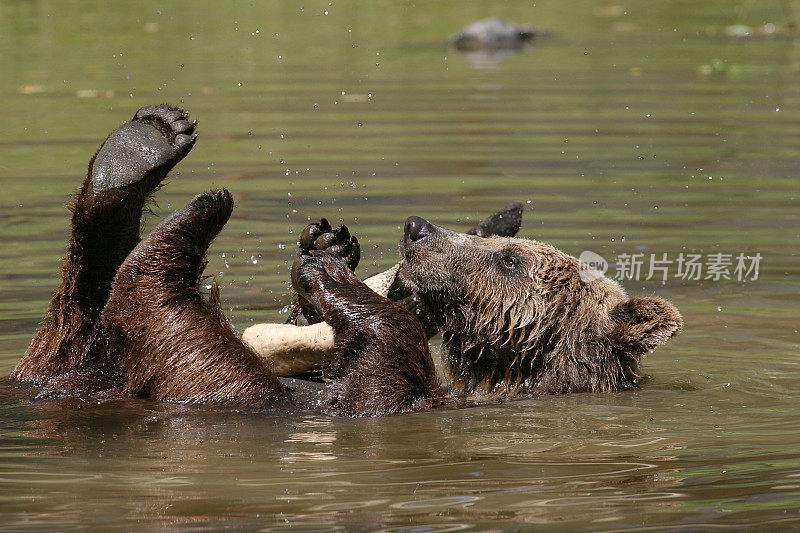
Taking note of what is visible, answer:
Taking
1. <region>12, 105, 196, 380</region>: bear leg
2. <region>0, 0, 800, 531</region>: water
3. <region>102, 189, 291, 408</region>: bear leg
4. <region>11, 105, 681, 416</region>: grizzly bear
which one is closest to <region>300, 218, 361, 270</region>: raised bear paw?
<region>11, 105, 681, 416</region>: grizzly bear

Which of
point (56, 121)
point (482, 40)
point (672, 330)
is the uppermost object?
point (482, 40)

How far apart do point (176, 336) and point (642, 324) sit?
2.34 m

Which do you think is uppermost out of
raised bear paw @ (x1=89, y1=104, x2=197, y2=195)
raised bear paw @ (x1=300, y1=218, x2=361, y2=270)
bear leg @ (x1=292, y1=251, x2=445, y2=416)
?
raised bear paw @ (x1=89, y1=104, x2=197, y2=195)

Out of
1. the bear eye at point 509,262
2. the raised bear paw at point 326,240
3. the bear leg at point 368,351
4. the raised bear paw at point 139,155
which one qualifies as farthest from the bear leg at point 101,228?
the bear eye at point 509,262

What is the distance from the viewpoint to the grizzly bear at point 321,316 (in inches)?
237

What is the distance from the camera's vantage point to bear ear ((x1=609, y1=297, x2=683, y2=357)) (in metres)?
6.05

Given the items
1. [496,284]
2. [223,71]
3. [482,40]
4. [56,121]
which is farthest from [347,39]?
[496,284]

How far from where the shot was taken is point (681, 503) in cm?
478

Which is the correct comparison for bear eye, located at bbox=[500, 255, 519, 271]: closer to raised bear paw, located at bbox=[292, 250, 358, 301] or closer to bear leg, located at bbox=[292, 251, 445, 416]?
bear leg, located at bbox=[292, 251, 445, 416]

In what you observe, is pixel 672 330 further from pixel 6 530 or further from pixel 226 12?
pixel 226 12

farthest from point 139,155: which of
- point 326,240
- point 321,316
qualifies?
point 321,316

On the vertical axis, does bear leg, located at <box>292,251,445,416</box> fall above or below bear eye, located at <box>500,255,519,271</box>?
below

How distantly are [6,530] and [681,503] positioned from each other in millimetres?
2600

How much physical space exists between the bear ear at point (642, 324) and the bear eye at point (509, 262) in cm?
58
